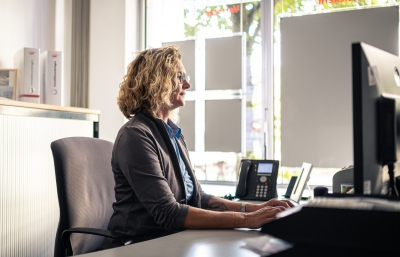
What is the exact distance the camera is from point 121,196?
1.67 metres

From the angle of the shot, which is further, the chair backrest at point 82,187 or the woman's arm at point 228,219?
the chair backrest at point 82,187

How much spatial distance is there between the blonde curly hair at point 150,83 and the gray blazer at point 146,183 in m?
0.08

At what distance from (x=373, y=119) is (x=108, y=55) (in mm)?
3040

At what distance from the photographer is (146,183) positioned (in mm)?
1526

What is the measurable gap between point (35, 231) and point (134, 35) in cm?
192

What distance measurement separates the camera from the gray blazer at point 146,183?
1495mm

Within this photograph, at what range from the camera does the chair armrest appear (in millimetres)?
1559

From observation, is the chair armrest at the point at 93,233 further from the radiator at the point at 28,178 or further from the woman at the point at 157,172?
the radiator at the point at 28,178

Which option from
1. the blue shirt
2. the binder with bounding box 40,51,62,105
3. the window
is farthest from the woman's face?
the window

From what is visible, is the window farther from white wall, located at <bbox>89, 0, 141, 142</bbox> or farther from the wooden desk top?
the wooden desk top

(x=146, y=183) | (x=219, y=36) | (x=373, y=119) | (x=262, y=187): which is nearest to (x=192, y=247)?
(x=146, y=183)

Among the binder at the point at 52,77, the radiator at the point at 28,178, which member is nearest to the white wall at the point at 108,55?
the binder at the point at 52,77

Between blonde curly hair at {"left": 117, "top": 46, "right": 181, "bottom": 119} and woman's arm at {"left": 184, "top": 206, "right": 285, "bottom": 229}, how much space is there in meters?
0.53

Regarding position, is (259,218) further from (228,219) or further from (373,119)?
(373,119)
